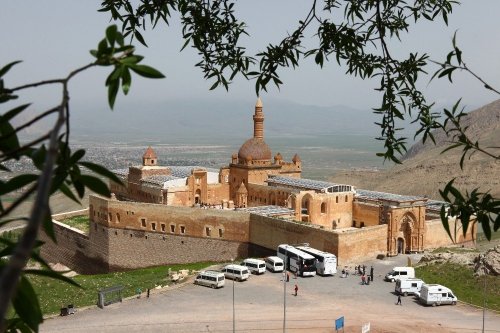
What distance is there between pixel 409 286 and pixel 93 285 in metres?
13.4

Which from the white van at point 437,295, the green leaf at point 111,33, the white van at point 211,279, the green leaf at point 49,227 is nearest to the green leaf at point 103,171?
the green leaf at point 49,227

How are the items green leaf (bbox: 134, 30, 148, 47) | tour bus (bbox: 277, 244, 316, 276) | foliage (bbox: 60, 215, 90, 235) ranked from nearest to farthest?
green leaf (bbox: 134, 30, 148, 47) → tour bus (bbox: 277, 244, 316, 276) → foliage (bbox: 60, 215, 90, 235)

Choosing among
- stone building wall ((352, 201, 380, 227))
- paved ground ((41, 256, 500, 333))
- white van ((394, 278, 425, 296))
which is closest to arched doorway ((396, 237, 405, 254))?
stone building wall ((352, 201, 380, 227))

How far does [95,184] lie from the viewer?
207 centimetres

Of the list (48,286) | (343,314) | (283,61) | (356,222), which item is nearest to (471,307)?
(343,314)

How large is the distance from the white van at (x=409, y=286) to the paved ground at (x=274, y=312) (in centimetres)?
32

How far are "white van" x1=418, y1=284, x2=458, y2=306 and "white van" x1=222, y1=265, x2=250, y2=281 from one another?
22.4 feet

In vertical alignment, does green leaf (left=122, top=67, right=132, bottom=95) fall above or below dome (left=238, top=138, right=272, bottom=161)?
above

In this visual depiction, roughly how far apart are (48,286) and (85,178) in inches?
1043

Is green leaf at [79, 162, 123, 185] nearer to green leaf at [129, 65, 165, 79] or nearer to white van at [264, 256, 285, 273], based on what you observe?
green leaf at [129, 65, 165, 79]

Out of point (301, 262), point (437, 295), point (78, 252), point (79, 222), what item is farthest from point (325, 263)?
point (79, 222)

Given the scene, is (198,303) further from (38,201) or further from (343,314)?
(38,201)

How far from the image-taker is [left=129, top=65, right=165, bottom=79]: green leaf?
206cm

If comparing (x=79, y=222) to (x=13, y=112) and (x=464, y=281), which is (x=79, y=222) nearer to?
(x=464, y=281)
